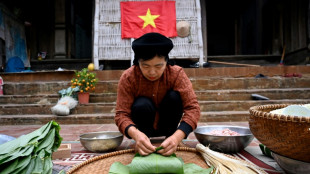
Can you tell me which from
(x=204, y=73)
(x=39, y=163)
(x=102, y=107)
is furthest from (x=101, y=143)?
(x=204, y=73)

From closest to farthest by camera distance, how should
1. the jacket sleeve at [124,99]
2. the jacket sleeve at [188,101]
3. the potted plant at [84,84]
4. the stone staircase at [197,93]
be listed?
the jacket sleeve at [188,101] → the jacket sleeve at [124,99] → the stone staircase at [197,93] → the potted plant at [84,84]

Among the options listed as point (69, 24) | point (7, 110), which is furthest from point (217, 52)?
point (7, 110)

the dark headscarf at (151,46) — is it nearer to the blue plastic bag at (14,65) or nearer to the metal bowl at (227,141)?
the metal bowl at (227,141)

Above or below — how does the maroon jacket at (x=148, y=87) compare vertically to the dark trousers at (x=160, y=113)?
above

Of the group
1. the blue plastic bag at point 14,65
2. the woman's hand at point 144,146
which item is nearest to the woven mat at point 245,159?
the woman's hand at point 144,146

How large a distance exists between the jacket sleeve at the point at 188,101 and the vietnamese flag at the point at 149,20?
13.7 ft

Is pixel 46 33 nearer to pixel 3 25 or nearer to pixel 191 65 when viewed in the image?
pixel 3 25

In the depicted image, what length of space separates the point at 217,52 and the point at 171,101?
537 inches

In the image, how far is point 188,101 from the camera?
1.59 meters

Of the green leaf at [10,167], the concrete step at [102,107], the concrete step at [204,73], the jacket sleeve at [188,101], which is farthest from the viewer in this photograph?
the concrete step at [204,73]

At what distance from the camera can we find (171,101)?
66.5 inches

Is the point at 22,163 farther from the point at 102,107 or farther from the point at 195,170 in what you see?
the point at 102,107

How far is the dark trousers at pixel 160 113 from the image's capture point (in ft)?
5.53

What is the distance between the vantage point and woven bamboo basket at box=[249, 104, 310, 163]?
1.06 metres
